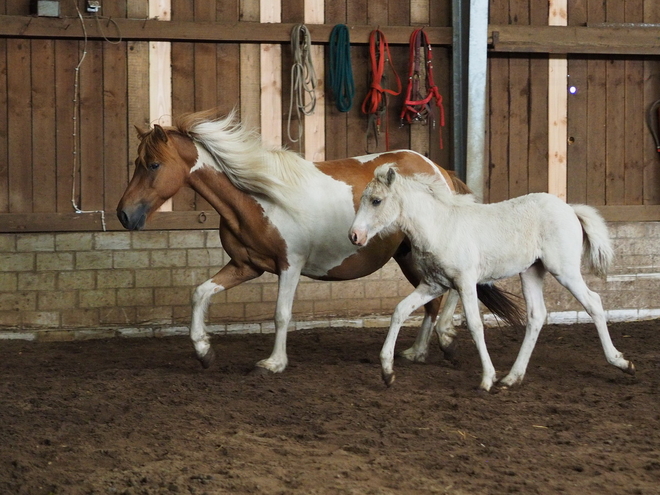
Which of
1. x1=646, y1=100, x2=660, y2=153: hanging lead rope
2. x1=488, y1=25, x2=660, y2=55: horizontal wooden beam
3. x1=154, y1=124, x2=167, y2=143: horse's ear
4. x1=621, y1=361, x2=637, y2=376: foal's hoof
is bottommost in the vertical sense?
x1=621, y1=361, x2=637, y2=376: foal's hoof

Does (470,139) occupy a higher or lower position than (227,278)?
higher

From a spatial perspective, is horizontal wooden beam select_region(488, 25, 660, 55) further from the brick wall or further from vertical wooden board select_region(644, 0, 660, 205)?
the brick wall

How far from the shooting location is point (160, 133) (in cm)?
501

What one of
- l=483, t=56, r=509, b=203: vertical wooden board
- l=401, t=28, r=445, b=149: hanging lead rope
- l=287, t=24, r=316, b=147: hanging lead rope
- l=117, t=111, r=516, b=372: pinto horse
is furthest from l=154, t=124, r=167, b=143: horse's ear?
l=483, t=56, r=509, b=203: vertical wooden board

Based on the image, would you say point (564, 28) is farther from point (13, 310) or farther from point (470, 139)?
point (13, 310)

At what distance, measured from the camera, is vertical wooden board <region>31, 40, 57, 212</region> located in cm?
693

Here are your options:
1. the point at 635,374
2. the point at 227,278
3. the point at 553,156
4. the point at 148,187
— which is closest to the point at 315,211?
the point at 227,278

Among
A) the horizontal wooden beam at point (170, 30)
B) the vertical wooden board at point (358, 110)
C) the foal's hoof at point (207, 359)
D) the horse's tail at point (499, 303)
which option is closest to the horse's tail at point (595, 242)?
the horse's tail at point (499, 303)

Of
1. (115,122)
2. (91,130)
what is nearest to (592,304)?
(115,122)

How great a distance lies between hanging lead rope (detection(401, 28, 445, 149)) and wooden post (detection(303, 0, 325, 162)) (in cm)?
74

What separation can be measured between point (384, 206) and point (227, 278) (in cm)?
126

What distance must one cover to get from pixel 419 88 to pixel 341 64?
0.75 metres

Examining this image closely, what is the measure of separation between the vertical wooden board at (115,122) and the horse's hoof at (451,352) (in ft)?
10.4

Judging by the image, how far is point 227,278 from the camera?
17.3 ft
